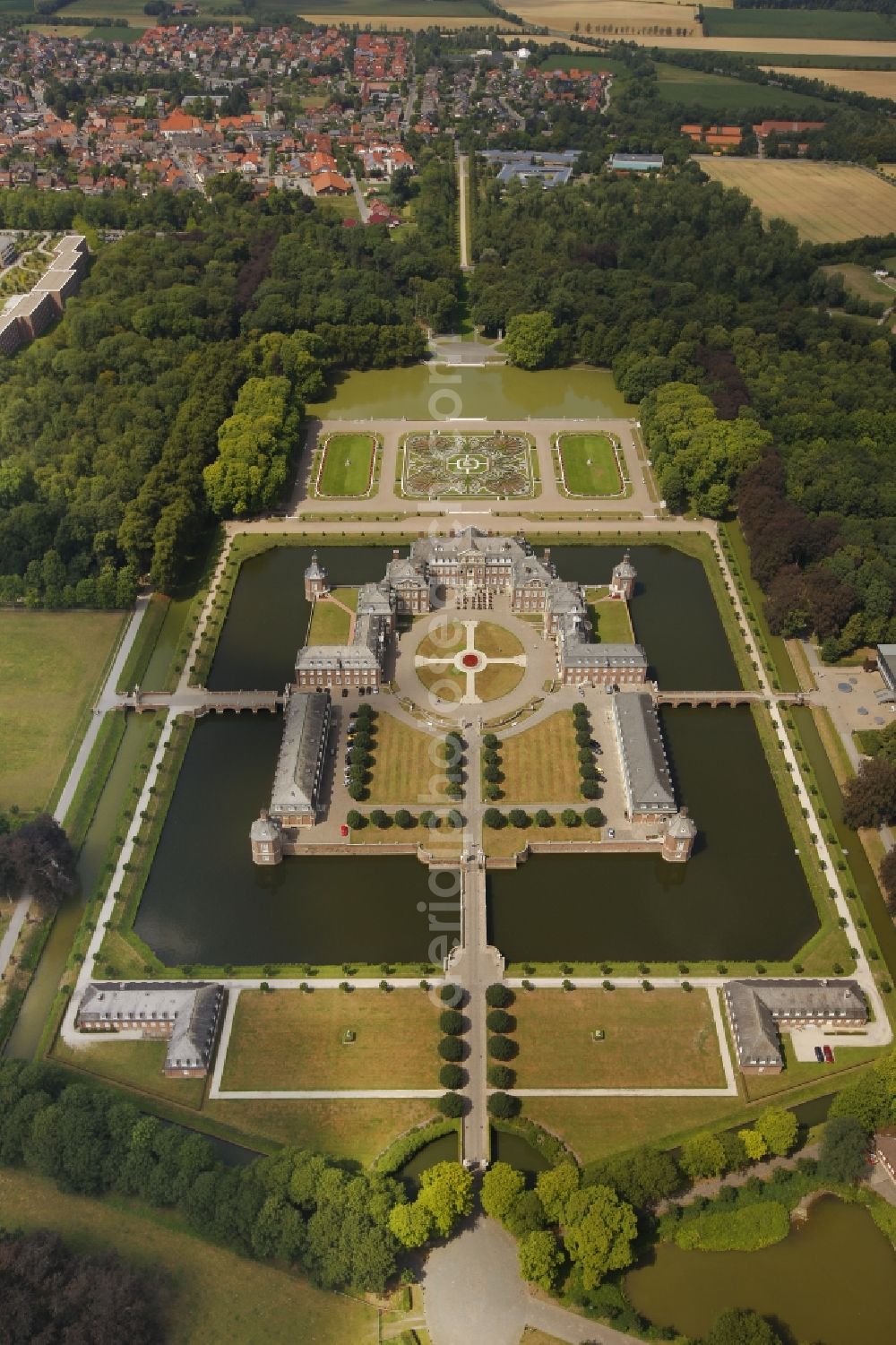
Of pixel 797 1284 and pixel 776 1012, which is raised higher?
pixel 776 1012

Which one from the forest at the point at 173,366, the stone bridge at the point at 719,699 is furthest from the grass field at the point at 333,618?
the stone bridge at the point at 719,699

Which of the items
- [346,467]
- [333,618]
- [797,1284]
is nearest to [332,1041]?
[797,1284]

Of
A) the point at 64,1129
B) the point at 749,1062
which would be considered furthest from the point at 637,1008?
the point at 64,1129

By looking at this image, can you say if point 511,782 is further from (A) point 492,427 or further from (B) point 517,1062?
(A) point 492,427

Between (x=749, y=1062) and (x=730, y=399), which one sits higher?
(x=730, y=399)

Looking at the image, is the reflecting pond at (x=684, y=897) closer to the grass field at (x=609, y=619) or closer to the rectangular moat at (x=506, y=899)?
the rectangular moat at (x=506, y=899)

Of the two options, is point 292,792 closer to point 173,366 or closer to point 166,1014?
point 166,1014
